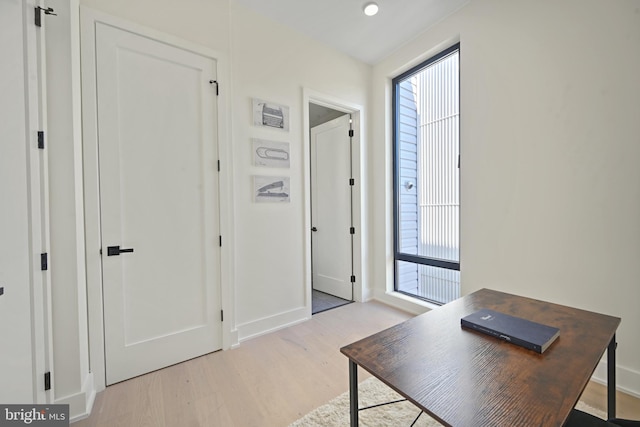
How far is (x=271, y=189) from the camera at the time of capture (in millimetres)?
2660

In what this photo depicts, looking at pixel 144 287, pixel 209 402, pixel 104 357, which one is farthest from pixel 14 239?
pixel 209 402

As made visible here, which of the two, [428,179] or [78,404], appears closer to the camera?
[78,404]

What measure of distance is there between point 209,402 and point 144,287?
0.95 meters

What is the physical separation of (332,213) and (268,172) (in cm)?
141

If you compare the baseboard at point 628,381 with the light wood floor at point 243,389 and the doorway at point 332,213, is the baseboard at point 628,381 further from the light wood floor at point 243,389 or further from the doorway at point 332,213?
the doorway at point 332,213

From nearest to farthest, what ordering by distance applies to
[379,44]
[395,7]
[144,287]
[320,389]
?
1. [320,389]
2. [144,287]
3. [395,7]
4. [379,44]

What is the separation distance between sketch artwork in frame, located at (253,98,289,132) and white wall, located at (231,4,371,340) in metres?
0.05

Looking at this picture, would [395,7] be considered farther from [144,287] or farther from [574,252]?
[144,287]

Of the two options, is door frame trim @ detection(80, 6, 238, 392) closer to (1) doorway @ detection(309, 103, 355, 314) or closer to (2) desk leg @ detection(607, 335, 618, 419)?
(1) doorway @ detection(309, 103, 355, 314)

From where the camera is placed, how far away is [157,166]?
205 centimetres

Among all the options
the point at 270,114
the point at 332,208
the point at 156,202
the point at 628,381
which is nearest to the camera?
the point at 628,381

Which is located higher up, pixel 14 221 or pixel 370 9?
pixel 370 9

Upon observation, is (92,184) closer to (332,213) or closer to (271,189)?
(271,189)

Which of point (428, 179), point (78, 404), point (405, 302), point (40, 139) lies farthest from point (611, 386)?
point (40, 139)
